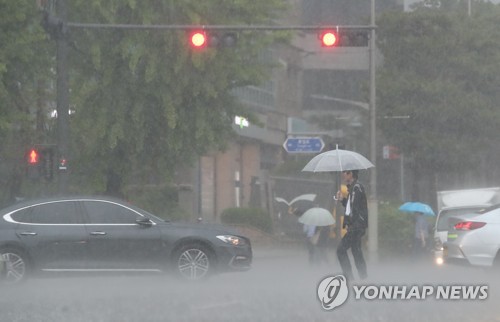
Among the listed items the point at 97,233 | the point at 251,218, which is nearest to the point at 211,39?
the point at 97,233

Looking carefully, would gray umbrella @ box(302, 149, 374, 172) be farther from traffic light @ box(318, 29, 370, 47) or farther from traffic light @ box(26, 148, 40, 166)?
traffic light @ box(26, 148, 40, 166)

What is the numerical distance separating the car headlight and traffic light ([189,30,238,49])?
16.5 feet

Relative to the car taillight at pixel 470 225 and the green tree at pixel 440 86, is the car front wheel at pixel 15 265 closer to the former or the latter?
the car taillight at pixel 470 225

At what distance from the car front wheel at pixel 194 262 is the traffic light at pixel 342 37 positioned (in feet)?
20.2

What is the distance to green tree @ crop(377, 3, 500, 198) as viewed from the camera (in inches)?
2005

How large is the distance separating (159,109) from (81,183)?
3.17 meters

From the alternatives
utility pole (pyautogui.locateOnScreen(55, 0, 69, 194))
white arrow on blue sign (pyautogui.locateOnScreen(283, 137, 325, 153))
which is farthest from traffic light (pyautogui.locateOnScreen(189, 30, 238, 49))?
white arrow on blue sign (pyautogui.locateOnScreen(283, 137, 325, 153))

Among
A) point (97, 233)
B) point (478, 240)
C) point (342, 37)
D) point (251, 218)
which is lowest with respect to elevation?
point (251, 218)

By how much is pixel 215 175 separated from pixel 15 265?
33.0 metres

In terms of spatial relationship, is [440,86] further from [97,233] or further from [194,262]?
[97,233]

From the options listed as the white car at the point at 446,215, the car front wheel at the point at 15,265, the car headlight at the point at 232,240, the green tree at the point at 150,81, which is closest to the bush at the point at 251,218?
the green tree at the point at 150,81

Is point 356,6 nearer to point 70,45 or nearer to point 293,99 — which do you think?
point 293,99
